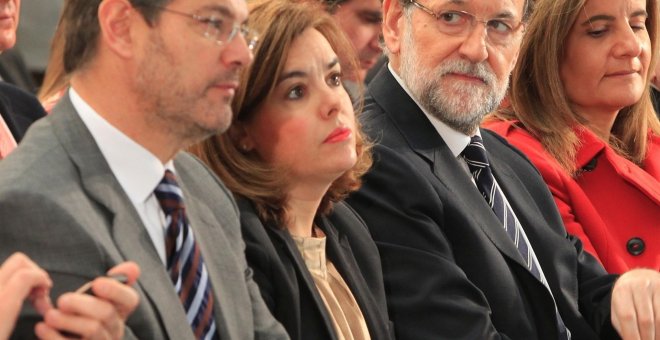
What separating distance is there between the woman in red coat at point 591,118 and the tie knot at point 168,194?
1.82 metres

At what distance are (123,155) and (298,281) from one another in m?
0.67

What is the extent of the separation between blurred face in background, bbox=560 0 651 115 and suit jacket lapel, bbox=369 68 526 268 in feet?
3.23

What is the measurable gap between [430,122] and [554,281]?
0.55 metres

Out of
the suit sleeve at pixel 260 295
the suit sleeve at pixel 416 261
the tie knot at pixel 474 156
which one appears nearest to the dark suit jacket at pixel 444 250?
the suit sleeve at pixel 416 261

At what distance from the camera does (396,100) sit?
3.31 metres

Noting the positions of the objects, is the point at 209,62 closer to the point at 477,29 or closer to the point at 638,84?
the point at 477,29

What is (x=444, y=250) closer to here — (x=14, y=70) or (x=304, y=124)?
(x=304, y=124)

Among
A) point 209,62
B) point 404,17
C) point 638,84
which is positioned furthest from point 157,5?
point 638,84

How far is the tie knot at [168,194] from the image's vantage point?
2260 mm

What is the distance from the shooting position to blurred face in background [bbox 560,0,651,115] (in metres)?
4.08

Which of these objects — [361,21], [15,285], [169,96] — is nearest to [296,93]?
[169,96]

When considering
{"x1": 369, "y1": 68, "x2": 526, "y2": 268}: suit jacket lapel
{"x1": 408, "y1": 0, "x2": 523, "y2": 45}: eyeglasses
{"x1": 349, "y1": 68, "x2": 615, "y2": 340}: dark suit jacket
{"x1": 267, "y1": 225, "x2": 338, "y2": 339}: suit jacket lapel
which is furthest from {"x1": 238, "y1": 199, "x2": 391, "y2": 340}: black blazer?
{"x1": 408, "y1": 0, "x2": 523, "y2": 45}: eyeglasses

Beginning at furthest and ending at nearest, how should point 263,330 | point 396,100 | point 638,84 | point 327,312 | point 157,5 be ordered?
point 638,84
point 396,100
point 327,312
point 263,330
point 157,5

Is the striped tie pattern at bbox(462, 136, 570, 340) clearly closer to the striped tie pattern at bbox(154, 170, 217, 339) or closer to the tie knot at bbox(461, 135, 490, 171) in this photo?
the tie knot at bbox(461, 135, 490, 171)
